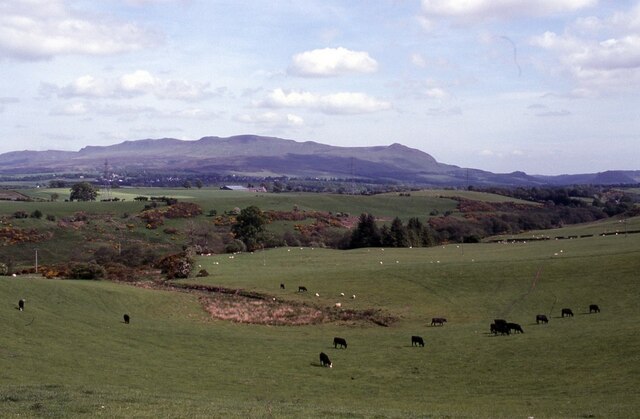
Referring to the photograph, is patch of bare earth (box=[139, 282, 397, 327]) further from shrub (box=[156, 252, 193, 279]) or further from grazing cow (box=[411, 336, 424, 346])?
shrub (box=[156, 252, 193, 279])

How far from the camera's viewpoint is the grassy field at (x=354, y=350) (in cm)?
2620

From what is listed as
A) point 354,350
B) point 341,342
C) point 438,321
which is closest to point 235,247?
point 438,321

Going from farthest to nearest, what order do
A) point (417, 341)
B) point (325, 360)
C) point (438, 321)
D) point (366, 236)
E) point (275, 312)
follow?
point (366, 236), point (275, 312), point (438, 321), point (417, 341), point (325, 360)

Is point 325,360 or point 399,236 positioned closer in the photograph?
point 325,360

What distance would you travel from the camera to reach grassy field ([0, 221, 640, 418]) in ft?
86.0

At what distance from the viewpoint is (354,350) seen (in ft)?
139

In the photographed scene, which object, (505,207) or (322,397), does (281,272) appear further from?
(505,207)

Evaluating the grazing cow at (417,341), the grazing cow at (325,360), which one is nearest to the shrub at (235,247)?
the grazing cow at (417,341)

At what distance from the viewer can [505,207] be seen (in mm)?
191000

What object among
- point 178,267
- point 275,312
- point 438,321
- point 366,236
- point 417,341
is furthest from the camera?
point 366,236

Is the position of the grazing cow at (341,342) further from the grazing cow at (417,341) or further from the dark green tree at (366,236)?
the dark green tree at (366,236)

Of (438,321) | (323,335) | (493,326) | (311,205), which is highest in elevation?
(311,205)

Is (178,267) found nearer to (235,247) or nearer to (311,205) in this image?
(235,247)

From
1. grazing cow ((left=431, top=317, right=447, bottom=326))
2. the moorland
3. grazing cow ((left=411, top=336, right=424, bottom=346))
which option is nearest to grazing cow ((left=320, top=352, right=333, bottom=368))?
the moorland
